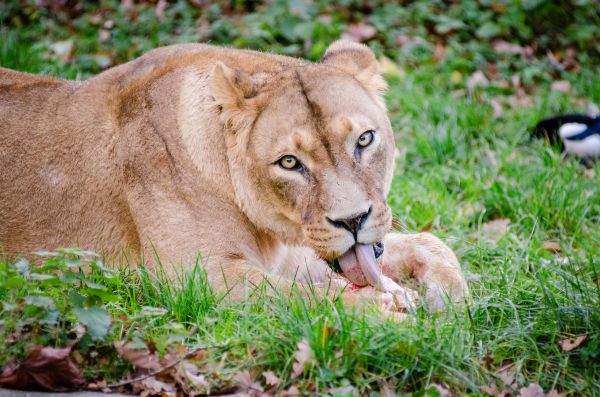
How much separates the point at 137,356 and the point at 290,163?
1.30 m

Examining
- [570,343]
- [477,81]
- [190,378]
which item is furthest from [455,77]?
[190,378]

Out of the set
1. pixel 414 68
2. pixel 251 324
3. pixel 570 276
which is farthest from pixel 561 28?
pixel 251 324

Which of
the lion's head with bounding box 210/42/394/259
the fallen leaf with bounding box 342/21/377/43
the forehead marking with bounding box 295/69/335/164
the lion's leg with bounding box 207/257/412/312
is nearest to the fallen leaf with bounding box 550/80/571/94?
the fallen leaf with bounding box 342/21/377/43

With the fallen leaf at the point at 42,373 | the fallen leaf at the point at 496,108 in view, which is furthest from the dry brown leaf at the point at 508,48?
the fallen leaf at the point at 42,373

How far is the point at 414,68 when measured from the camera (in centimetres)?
885

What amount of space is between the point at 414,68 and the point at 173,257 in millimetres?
5268

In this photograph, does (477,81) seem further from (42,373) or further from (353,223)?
(42,373)

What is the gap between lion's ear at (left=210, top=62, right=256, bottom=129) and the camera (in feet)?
14.0

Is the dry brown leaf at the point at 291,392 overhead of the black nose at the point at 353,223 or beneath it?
beneath

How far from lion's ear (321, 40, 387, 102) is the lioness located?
11mm

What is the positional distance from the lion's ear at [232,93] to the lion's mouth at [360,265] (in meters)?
0.91

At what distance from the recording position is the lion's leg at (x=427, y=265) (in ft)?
14.1

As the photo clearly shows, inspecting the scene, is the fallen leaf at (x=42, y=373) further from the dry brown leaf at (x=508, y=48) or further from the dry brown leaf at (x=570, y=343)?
the dry brown leaf at (x=508, y=48)

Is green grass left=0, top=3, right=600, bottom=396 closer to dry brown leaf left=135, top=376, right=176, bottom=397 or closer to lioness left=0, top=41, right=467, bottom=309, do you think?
dry brown leaf left=135, top=376, right=176, bottom=397
